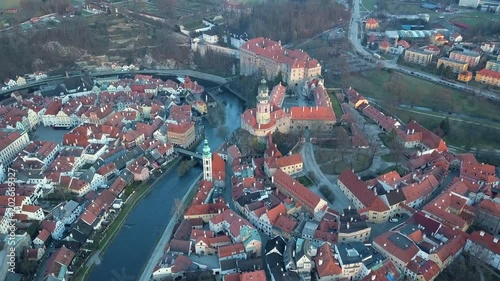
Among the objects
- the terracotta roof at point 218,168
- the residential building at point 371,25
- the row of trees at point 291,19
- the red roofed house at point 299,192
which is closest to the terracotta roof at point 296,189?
the red roofed house at point 299,192

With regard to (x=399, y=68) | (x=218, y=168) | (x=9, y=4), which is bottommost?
(x=218, y=168)

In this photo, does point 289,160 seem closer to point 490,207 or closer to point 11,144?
point 490,207

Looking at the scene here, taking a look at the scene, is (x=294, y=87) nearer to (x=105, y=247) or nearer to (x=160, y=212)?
(x=160, y=212)

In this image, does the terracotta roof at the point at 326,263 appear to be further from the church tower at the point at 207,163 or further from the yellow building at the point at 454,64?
the yellow building at the point at 454,64

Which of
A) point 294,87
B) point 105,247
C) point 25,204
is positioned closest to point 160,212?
point 105,247

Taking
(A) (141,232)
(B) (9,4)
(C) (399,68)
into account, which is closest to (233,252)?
(A) (141,232)

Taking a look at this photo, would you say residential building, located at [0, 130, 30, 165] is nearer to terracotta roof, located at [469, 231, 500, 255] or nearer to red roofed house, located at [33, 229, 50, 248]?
red roofed house, located at [33, 229, 50, 248]
